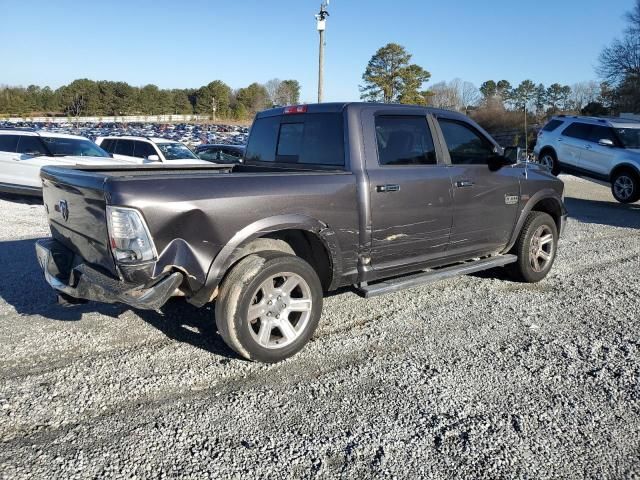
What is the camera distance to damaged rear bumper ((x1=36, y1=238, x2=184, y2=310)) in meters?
3.12

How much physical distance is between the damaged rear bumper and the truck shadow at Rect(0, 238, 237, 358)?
2.40 ft

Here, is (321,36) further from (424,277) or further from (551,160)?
(424,277)

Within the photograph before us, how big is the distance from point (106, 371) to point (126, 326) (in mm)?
812

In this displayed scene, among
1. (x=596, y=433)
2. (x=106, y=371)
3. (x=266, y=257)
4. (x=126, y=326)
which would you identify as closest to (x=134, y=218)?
(x=266, y=257)

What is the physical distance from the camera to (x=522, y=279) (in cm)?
556

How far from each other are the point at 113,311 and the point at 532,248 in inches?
Answer: 173

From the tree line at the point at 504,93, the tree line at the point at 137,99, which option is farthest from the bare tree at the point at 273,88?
the tree line at the point at 504,93

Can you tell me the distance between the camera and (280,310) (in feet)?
11.7

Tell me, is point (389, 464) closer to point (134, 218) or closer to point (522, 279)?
point (134, 218)

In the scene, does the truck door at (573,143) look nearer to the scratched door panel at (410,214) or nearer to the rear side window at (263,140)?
the scratched door panel at (410,214)

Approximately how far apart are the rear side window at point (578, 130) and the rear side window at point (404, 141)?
1054cm

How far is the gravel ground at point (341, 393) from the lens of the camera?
2.52 meters

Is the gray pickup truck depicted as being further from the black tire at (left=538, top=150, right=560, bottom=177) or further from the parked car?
the parked car

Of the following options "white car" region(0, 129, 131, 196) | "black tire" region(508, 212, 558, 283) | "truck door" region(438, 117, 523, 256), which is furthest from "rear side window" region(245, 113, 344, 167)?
"white car" region(0, 129, 131, 196)
